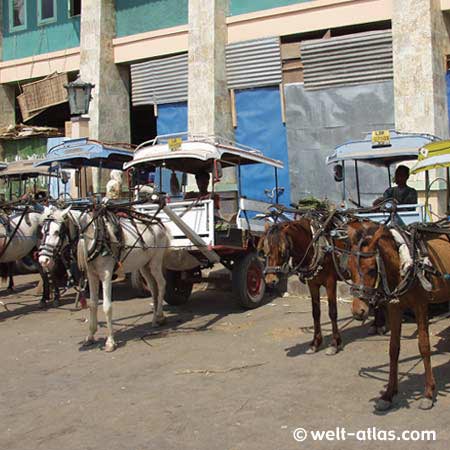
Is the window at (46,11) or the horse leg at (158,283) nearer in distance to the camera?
the horse leg at (158,283)

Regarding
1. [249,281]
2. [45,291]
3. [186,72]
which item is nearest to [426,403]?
[249,281]

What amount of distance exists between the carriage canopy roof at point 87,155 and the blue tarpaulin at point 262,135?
10.2 ft

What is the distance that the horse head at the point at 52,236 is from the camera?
24.4 feet

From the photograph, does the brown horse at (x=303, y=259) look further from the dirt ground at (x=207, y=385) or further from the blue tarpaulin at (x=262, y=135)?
the blue tarpaulin at (x=262, y=135)

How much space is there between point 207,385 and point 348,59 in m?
9.36

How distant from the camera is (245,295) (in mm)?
9758

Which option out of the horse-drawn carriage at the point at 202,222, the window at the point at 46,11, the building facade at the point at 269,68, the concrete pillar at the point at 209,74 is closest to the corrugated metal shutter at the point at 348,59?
the building facade at the point at 269,68

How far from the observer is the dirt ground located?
4902 mm

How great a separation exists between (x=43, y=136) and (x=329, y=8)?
9.41 metres

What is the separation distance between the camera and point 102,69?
644 inches

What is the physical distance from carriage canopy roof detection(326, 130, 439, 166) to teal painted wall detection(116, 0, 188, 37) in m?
8.55

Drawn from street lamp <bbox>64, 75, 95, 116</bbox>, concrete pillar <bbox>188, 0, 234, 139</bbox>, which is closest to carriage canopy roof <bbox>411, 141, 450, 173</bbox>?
concrete pillar <bbox>188, 0, 234, 139</bbox>

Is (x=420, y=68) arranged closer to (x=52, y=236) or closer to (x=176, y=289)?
(x=176, y=289)

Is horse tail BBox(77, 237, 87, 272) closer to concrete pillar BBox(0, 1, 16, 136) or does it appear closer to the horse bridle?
the horse bridle
